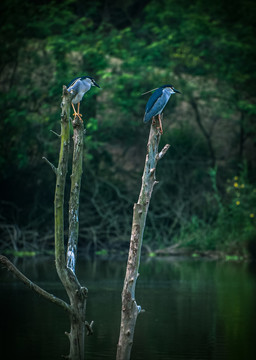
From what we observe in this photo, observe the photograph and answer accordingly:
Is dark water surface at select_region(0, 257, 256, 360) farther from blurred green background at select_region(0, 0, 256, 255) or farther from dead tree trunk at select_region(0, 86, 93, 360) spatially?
blurred green background at select_region(0, 0, 256, 255)

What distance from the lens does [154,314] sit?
30.9ft

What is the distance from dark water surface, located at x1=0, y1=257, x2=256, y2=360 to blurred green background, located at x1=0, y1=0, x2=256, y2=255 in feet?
12.0

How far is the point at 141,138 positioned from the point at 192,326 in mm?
11750

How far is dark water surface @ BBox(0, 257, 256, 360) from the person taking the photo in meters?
7.42

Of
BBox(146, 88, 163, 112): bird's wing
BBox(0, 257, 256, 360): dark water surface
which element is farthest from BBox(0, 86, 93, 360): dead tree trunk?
BBox(146, 88, 163, 112): bird's wing

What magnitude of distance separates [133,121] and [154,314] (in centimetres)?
1059

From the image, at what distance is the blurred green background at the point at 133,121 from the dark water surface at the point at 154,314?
367 centimetres

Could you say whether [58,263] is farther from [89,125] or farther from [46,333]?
[89,125]

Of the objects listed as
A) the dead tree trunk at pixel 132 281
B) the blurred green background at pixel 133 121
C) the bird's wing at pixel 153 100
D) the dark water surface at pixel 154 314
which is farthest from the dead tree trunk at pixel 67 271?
the blurred green background at pixel 133 121

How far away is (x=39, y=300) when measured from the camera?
1059cm

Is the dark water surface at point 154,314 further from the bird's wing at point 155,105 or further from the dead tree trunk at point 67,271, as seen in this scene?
the bird's wing at point 155,105

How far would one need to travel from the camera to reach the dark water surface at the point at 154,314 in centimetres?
742

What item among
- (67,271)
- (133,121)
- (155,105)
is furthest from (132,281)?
(133,121)

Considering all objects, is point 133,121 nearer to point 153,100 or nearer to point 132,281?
point 153,100
